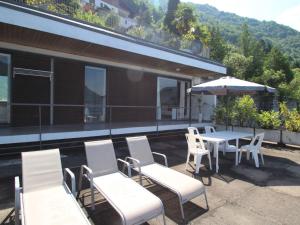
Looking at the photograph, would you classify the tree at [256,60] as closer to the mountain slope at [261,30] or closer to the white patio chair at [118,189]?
the mountain slope at [261,30]

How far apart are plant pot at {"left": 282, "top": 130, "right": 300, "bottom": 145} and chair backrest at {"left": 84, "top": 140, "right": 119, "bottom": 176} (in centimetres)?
810

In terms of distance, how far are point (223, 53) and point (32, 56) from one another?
107 feet

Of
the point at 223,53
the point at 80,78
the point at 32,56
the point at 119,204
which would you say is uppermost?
the point at 223,53

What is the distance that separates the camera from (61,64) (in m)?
8.82

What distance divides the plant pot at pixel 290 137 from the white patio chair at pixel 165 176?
Result: 7.09m

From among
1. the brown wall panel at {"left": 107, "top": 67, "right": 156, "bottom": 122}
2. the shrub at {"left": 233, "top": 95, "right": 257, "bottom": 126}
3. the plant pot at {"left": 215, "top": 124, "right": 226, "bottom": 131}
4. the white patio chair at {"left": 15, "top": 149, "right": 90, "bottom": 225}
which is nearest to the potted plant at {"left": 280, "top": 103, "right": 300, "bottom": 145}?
the shrub at {"left": 233, "top": 95, "right": 257, "bottom": 126}

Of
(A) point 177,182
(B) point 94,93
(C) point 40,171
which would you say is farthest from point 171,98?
(C) point 40,171

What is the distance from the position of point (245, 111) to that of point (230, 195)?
7072 millimetres

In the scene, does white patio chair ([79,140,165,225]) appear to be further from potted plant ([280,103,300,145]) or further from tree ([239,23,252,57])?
tree ([239,23,252,57])

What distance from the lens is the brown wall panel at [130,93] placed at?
10445 mm

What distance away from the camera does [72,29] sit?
6449 mm

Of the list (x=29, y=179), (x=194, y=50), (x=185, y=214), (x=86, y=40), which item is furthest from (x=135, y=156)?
(x=194, y=50)

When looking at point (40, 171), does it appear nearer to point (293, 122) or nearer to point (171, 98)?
point (293, 122)

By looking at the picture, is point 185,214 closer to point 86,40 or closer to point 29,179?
point 29,179
